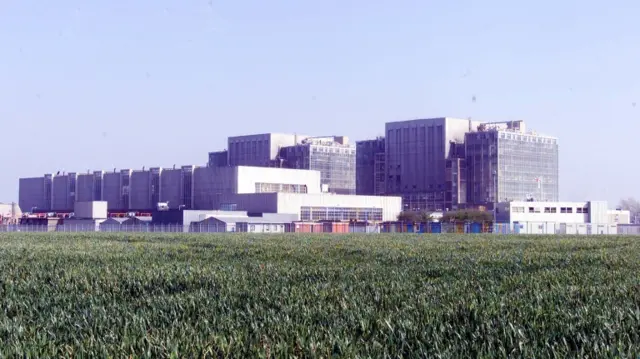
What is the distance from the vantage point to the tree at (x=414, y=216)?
119000 millimetres

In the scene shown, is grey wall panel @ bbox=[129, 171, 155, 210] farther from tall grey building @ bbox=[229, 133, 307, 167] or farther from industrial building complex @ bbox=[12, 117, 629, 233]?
tall grey building @ bbox=[229, 133, 307, 167]

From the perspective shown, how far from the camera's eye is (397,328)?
10.1 meters

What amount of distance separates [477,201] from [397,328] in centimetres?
12340

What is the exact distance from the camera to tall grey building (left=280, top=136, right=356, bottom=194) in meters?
138

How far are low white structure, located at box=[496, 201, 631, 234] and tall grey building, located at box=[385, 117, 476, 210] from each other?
57.6 ft

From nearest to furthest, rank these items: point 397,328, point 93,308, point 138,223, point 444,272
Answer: point 397,328 < point 93,308 < point 444,272 < point 138,223

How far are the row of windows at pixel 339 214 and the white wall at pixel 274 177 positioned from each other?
740 cm

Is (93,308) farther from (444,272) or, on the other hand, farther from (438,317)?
(444,272)

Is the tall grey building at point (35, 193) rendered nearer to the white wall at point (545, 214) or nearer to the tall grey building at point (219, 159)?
the tall grey building at point (219, 159)

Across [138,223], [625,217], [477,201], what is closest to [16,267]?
[138,223]

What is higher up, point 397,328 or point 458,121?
point 458,121

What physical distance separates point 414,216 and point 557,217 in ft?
62.4

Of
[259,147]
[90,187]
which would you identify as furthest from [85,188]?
[259,147]

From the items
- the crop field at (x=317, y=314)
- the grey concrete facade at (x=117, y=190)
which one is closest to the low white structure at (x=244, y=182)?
the grey concrete facade at (x=117, y=190)
